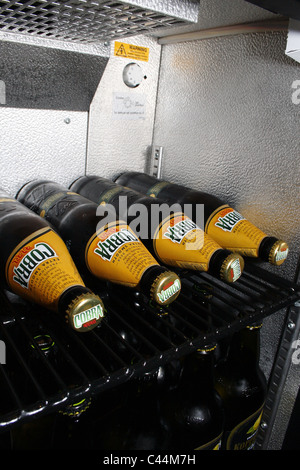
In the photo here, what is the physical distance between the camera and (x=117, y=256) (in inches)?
26.0

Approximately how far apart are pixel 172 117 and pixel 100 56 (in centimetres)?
25

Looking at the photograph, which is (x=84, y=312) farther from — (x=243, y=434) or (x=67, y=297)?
(x=243, y=434)

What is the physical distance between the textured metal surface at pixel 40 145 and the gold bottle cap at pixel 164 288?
517mm

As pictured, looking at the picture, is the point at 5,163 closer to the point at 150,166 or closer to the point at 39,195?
the point at 39,195

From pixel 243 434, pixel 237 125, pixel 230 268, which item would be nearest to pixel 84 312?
pixel 230 268

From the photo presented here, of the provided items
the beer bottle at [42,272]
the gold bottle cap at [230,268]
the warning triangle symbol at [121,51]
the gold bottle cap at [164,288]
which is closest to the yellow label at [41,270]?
the beer bottle at [42,272]

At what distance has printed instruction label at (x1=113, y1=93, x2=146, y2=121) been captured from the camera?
103cm

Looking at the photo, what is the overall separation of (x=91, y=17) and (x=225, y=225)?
47 cm

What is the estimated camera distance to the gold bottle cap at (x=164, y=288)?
57cm

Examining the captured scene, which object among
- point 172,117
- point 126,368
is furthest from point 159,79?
point 126,368

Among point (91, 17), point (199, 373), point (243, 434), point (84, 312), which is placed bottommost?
point (243, 434)

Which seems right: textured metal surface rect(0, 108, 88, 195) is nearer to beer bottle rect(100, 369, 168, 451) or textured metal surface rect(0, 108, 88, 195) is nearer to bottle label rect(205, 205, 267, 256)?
bottle label rect(205, 205, 267, 256)

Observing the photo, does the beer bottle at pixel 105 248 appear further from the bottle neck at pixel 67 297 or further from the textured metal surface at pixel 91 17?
the textured metal surface at pixel 91 17

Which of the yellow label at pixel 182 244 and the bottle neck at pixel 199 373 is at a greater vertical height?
the yellow label at pixel 182 244
